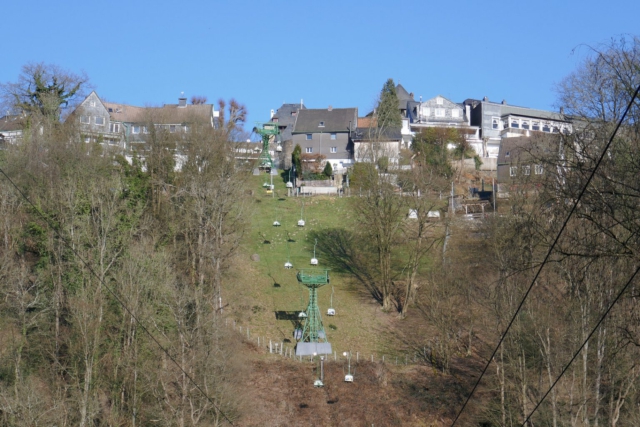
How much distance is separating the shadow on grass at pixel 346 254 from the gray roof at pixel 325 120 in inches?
1161

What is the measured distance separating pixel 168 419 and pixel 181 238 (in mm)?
16248

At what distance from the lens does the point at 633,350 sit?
26156 millimetres

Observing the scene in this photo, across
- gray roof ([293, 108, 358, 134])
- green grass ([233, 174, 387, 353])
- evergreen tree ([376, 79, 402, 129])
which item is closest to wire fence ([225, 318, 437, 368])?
green grass ([233, 174, 387, 353])

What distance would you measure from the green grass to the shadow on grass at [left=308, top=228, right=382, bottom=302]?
577 mm

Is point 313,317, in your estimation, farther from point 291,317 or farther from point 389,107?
point 389,107

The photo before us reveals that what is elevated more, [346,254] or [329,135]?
[329,135]

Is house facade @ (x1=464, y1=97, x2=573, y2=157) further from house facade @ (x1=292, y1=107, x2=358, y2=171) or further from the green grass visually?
the green grass

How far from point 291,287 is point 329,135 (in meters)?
39.7

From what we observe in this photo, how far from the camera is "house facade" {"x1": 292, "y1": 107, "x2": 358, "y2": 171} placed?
A: 84.2 meters

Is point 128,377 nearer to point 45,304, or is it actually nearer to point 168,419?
point 168,419

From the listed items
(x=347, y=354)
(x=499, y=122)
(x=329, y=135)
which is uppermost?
(x=499, y=122)

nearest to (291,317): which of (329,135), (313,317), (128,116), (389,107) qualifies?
(313,317)

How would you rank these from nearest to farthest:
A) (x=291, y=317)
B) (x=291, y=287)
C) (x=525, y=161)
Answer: (x=525, y=161) < (x=291, y=317) < (x=291, y=287)

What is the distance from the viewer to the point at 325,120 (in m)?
87.5
